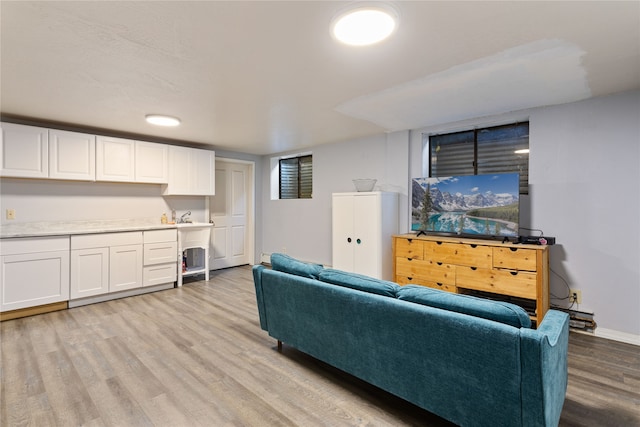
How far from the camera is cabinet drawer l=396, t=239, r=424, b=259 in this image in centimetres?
373

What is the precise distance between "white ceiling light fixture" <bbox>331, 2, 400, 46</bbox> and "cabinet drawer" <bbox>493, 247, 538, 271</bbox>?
7.80 feet

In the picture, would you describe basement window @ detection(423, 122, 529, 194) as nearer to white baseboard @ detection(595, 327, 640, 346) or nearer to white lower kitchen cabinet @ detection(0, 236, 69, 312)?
white baseboard @ detection(595, 327, 640, 346)

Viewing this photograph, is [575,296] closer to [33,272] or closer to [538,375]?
[538,375]

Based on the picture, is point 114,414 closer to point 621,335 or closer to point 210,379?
point 210,379

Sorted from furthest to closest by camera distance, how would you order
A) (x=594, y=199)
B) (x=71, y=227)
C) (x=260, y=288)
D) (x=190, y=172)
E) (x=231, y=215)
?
(x=231, y=215), (x=190, y=172), (x=71, y=227), (x=594, y=199), (x=260, y=288)

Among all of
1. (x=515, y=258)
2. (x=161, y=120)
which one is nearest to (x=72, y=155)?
(x=161, y=120)

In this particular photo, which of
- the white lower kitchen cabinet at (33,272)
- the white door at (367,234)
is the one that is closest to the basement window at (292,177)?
the white door at (367,234)

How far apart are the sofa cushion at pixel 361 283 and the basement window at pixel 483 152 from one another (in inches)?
98.0

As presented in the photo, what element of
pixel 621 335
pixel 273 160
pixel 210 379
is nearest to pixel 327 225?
pixel 273 160

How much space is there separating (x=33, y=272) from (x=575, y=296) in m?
5.74

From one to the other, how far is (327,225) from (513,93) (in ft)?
10.8

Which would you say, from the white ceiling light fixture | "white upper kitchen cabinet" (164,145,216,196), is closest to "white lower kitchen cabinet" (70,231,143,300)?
"white upper kitchen cabinet" (164,145,216,196)

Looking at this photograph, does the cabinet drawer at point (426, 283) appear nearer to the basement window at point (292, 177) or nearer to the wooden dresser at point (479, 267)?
the wooden dresser at point (479, 267)

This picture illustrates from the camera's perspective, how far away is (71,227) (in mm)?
4078
